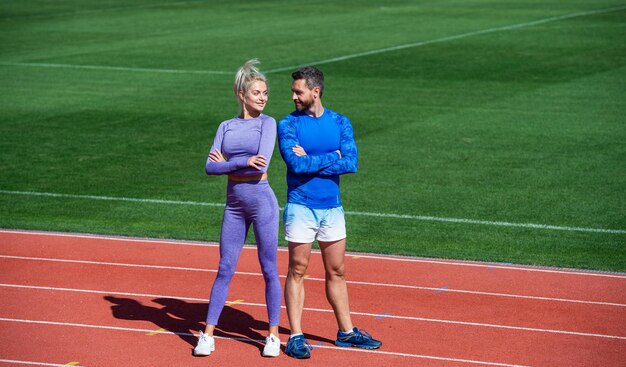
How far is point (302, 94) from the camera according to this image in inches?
338

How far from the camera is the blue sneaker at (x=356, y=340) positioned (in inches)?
359

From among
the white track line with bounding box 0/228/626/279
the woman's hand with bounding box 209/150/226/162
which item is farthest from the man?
the white track line with bounding box 0/228/626/279

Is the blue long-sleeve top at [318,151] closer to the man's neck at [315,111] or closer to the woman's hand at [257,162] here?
the man's neck at [315,111]

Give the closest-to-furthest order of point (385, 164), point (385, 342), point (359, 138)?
point (385, 342)
point (385, 164)
point (359, 138)

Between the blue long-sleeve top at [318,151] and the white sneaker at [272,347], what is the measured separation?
1.09 meters

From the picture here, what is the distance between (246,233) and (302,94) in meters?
1.19

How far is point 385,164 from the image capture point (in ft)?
57.5

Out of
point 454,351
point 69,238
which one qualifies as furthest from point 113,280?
point 454,351

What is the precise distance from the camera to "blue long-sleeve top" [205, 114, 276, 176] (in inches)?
343

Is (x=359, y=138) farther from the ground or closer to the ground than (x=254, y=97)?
closer to the ground

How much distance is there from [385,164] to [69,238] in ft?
19.4

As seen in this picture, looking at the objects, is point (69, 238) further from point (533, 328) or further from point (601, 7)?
point (601, 7)

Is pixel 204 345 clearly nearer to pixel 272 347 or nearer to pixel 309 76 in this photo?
pixel 272 347

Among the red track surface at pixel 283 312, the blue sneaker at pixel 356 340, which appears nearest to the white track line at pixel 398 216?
the red track surface at pixel 283 312
